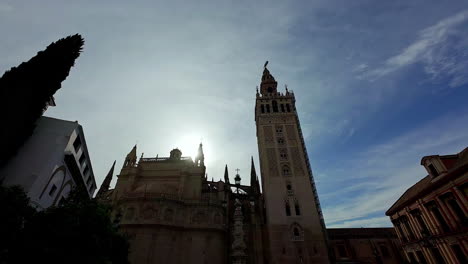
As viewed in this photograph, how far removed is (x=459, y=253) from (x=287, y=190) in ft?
60.8

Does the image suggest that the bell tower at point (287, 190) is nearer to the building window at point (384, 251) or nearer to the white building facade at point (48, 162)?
the building window at point (384, 251)

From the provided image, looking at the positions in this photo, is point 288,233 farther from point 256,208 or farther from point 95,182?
point 95,182

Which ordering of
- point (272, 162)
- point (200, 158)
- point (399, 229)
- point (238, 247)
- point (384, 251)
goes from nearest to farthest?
1. point (399, 229)
2. point (238, 247)
3. point (272, 162)
4. point (384, 251)
5. point (200, 158)

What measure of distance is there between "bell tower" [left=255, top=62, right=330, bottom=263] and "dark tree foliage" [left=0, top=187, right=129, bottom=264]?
73.8ft

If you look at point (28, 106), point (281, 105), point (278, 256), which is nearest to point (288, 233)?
point (278, 256)

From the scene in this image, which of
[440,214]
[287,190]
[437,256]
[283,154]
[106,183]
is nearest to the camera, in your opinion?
[440,214]

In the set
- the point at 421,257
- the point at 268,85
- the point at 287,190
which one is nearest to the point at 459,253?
the point at 421,257

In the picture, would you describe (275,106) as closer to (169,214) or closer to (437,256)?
(169,214)

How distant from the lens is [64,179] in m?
21.5

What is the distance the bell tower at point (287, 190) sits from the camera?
93.3 feet

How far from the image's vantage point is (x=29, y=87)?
17.8 meters

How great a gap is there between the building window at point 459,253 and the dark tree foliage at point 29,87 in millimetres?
37103

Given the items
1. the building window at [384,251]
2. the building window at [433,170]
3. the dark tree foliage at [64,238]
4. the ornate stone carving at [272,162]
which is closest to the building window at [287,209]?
the ornate stone carving at [272,162]

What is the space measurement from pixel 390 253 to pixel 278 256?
949 inches
